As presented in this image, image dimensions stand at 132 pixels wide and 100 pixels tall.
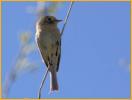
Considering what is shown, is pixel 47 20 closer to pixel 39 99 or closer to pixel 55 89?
pixel 55 89

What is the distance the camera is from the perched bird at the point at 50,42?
535cm

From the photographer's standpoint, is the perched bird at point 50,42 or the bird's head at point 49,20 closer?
the perched bird at point 50,42

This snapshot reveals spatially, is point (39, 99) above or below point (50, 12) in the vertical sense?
below

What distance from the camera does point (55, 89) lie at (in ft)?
15.2

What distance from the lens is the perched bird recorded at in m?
5.35

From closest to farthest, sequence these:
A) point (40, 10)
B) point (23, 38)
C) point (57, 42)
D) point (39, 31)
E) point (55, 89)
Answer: point (40, 10) → point (23, 38) → point (55, 89) → point (57, 42) → point (39, 31)

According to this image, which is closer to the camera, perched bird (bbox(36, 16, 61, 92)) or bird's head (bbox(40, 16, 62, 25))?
perched bird (bbox(36, 16, 61, 92))

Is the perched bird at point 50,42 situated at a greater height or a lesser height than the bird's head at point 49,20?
lesser

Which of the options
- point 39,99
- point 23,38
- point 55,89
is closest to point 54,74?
point 55,89

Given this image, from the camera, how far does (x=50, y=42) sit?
5.39 meters

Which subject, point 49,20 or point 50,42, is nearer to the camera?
point 50,42

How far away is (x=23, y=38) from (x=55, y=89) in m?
2.10

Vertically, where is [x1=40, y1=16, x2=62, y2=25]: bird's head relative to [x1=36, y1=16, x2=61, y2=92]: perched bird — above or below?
above

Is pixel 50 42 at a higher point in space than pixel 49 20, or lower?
lower
